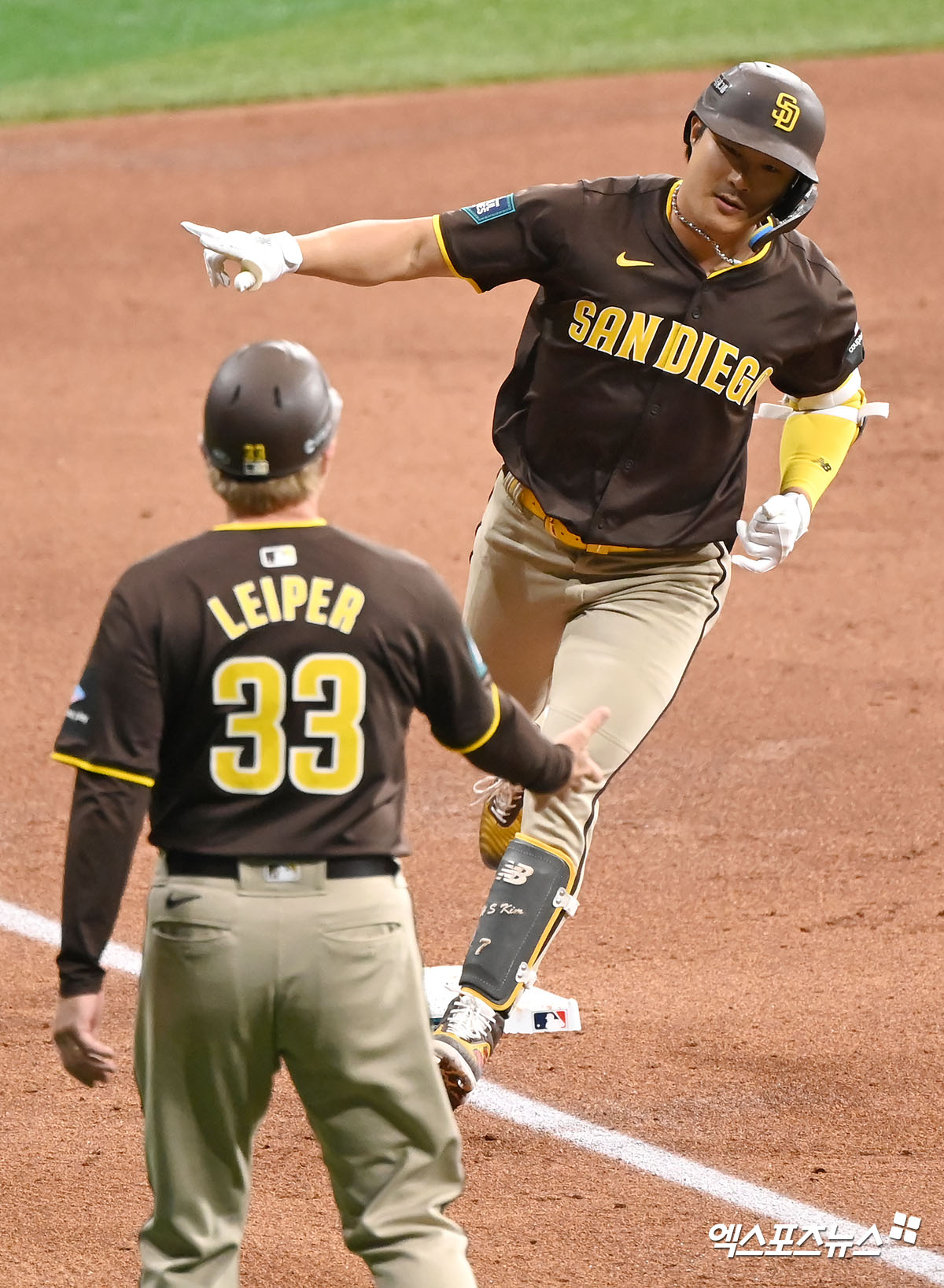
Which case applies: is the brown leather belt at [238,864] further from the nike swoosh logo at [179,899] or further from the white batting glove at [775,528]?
the white batting glove at [775,528]

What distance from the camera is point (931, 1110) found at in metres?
4.21

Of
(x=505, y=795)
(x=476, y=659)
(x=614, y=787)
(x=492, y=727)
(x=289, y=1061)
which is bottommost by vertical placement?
(x=614, y=787)

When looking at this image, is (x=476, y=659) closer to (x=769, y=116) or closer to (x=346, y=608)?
(x=346, y=608)

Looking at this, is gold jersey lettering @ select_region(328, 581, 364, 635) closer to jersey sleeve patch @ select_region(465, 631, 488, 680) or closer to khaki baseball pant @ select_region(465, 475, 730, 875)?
jersey sleeve patch @ select_region(465, 631, 488, 680)

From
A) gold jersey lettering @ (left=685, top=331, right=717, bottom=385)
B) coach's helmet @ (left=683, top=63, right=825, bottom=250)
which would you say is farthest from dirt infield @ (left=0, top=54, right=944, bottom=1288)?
coach's helmet @ (left=683, top=63, right=825, bottom=250)

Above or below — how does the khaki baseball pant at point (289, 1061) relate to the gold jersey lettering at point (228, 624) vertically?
below

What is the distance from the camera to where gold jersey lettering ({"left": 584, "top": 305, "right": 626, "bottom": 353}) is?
4.43 meters

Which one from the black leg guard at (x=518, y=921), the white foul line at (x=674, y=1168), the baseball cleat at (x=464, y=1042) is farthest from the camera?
the black leg guard at (x=518, y=921)

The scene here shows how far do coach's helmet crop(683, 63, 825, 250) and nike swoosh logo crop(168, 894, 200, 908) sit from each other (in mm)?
2365

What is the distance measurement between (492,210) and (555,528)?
0.81 meters

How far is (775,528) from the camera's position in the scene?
15.4 ft

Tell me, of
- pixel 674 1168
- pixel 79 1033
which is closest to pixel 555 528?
pixel 674 1168

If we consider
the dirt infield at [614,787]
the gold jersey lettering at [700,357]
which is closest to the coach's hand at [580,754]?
the dirt infield at [614,787]

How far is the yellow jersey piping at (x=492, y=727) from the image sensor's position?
3055mm
